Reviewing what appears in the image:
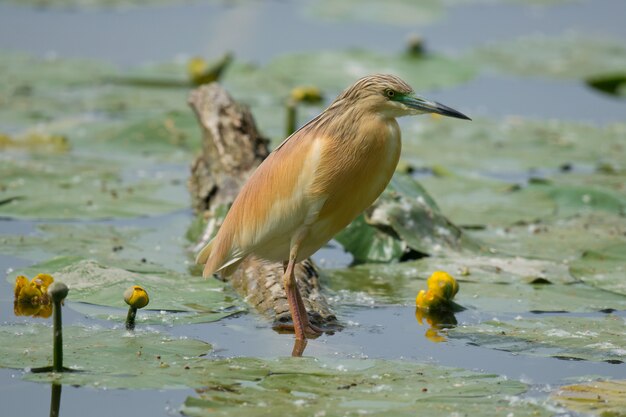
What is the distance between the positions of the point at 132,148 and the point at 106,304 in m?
4.41

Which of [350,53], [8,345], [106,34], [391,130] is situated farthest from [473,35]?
[8,345]

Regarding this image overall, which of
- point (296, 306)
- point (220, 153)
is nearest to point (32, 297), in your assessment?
point (296, 306)

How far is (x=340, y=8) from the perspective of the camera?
18047 millimetres

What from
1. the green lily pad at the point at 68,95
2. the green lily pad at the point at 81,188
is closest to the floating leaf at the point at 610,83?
the green lily pad at the point at 68,95

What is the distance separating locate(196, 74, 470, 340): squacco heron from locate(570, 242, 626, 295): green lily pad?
177 centimetres

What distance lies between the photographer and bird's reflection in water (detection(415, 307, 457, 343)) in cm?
610

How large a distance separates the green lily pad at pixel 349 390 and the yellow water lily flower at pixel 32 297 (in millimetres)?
1412

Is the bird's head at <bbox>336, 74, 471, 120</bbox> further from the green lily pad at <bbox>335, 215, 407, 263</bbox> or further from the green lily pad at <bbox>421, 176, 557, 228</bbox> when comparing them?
the green lily pad at <bbox>421, 176, 557, 228</bbox>

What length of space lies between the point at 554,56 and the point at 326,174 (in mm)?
9742

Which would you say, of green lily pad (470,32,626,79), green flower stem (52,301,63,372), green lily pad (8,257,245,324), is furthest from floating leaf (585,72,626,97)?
green flower stem (52,301,63,372)

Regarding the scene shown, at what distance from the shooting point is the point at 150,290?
632cm

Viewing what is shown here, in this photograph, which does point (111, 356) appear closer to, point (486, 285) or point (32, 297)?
point (32, 297)

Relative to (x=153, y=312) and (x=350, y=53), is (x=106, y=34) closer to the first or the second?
(x=350, y=53)

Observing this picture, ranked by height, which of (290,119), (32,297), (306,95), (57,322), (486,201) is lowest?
(32,297)
